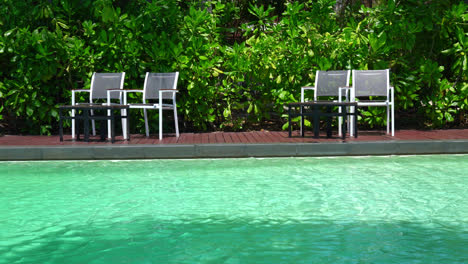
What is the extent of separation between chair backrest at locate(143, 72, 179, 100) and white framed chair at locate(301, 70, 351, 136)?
2.01 m

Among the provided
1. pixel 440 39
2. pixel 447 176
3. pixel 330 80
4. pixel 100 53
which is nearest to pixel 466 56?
pixel 440 39

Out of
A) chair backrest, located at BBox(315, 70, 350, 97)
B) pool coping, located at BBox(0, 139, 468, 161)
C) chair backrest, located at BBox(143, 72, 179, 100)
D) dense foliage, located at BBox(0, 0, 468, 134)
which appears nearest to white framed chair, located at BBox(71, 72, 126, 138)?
dense foliage, located at BBox(0, 0, 468, 134)

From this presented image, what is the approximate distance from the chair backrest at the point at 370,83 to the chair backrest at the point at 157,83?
2726mm

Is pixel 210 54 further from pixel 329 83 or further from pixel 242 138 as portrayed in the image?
pixel 329 83

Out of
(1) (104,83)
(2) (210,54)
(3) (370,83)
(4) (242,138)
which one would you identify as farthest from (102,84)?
(3) (370,83)

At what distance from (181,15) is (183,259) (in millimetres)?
6901

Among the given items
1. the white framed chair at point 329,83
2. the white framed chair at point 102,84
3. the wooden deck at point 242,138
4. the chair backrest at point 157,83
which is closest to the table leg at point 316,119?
the wooden deck at point 242,138

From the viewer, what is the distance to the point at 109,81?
9.20 meters

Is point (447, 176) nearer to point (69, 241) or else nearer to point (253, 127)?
point (69, 241)

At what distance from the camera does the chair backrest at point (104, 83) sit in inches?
360

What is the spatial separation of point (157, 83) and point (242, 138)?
155 cm

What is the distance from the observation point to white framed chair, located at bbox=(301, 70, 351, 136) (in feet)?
30.6

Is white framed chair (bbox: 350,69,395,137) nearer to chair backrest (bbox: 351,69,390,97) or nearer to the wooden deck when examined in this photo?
chair backrest (bbox: 351,69,390,97)

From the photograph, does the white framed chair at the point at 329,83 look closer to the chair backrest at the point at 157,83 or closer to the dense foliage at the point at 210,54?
the dense foliage at the point at 210,54
